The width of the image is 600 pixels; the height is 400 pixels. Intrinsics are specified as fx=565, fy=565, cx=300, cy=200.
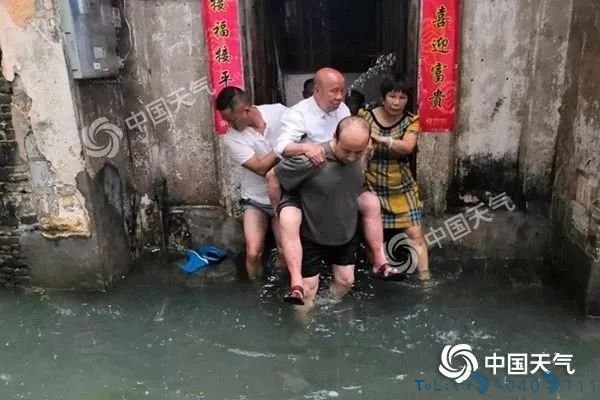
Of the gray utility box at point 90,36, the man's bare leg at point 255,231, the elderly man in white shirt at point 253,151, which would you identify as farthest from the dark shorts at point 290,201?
the gray utility box at point 90,36

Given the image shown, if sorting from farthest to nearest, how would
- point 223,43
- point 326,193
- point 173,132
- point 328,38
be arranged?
point 328,38 → point 173,132 → point 223,43 → point 326,193

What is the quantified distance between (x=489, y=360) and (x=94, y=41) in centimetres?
392

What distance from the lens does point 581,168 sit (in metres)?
4.52

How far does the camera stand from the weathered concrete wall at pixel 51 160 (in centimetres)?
441

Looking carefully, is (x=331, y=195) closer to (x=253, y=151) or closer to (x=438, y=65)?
(x=253, y=151)

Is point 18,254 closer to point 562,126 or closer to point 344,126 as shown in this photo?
point 344,126

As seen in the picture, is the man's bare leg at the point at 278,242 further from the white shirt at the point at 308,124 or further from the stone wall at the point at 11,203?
the stone wall at the point at 11,203

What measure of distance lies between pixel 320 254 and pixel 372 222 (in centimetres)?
46

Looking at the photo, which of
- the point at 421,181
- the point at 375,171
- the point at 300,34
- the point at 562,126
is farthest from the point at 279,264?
the point at 300,34

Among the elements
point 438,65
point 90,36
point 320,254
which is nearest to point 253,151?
point 320,254

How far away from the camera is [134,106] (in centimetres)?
536

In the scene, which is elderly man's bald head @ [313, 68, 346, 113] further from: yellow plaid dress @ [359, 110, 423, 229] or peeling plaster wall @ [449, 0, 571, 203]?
peeling plaster wall @ [449, 0, 571, 203]

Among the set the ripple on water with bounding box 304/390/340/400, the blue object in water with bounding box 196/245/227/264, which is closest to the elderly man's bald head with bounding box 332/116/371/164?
the ripple on water with bounding box 304/390/340/400
